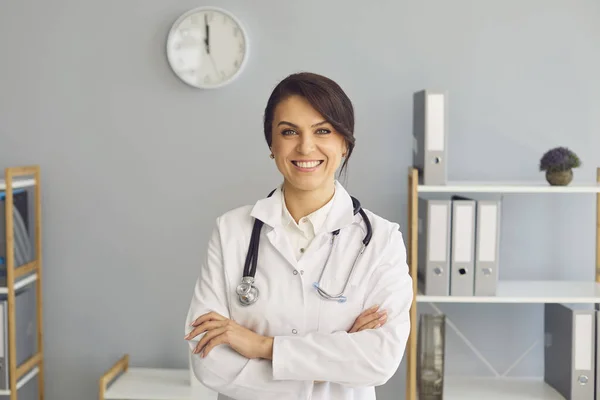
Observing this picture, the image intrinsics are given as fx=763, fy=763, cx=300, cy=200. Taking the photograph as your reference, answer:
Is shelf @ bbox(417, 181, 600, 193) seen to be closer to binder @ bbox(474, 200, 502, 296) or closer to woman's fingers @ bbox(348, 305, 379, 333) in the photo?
binder @ bbox(474, 200, 502, 296)

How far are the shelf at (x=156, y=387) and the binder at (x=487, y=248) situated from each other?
104 centimetres

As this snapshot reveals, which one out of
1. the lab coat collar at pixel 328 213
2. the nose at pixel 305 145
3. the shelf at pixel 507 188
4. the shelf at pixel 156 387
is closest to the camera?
the nose at pixel 305 145

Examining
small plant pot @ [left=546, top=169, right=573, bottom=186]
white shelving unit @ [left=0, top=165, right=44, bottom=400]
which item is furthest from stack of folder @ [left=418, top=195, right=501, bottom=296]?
white shelving unit @ [left=0, top=165, right=44, bottom=400]

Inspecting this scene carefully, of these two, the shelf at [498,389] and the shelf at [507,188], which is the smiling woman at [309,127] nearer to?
the shelf at [507,188]

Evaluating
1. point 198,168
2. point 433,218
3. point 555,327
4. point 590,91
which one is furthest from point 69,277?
point 590,91

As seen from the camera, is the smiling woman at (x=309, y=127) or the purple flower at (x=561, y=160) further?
the purple flower at (x=561, y=160)

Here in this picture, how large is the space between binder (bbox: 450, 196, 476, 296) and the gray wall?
334 mm

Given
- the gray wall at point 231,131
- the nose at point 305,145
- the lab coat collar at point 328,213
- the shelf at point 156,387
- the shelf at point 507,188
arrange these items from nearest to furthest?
1. the nose at point 305,145
2. the lab coat collar at point 328,213
3. the shelf at point 507,188
4. the shelf at point 156,387
5. the gray wall at point 231,131

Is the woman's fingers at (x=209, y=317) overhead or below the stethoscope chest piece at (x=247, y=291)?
below

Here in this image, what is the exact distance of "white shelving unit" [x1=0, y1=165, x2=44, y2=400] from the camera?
8.95ft

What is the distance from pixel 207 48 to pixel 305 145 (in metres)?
1.49

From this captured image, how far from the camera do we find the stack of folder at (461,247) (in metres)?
2.65

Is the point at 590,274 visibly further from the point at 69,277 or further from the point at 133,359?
the point at 69,277

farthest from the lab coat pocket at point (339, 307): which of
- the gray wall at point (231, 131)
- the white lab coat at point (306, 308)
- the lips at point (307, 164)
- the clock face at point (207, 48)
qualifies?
the clock face at point (207, 48)
